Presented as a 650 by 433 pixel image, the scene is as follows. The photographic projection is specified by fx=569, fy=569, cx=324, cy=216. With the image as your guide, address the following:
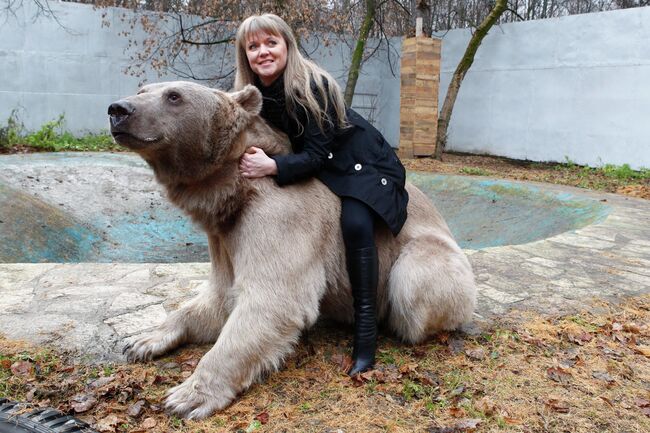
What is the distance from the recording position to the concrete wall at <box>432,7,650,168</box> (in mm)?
11102

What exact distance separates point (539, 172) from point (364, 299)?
32.4 feet

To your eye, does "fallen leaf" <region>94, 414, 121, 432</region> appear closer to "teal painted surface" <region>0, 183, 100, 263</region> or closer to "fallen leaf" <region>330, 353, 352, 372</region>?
"fallen leaf" <region>330, 353, 352, 372</region>

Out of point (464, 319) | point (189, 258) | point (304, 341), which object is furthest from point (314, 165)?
point (189, 258)

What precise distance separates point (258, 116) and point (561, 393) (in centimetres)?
205

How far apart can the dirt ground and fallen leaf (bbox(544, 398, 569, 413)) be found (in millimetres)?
7567

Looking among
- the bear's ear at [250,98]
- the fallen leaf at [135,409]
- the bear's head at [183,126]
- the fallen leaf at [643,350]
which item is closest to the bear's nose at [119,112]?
the bear's head at [183,126]

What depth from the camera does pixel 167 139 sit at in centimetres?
262

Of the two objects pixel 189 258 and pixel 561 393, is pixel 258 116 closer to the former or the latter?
pixel 561 393

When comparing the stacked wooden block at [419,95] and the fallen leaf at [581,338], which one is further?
the stacked wooden block at [419,95]

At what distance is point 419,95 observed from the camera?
40.1 ft

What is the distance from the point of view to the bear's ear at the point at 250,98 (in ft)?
9.32

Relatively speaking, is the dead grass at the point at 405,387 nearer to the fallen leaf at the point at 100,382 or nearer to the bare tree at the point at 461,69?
the fallen leaf at the point at 100,382

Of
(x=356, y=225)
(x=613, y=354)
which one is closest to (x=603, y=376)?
(x=613, y=354)

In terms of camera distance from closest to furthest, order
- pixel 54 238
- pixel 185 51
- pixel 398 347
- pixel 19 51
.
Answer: pixel 398 347 → pixel 54 238 → pixel 19 51 → pixel 185 51
